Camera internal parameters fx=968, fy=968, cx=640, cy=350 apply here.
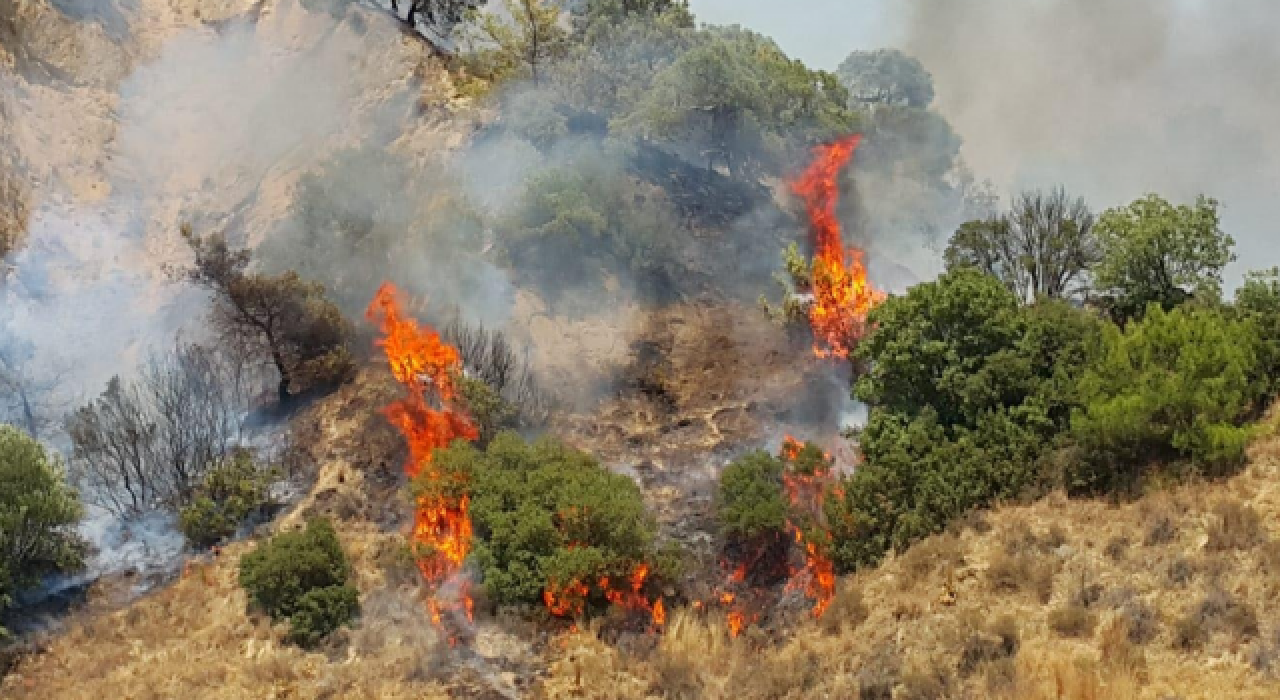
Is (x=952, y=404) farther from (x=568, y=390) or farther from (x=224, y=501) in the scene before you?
(x=224, y=501)

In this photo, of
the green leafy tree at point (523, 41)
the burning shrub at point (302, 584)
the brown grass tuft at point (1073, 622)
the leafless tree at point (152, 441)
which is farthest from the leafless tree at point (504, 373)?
the brown grass tuft at point (1073, 622)

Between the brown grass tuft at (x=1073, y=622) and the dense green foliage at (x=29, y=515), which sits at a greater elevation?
the dense green foliage at (x=29, y=515)

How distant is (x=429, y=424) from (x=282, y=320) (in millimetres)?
7143

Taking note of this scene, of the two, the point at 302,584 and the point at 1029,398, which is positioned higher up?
the point at 1029,398

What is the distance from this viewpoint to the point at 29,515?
82.4 ft

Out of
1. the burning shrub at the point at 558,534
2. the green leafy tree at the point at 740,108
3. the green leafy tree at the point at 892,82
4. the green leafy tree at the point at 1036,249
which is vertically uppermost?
the green leafy tree at the point at 892,82

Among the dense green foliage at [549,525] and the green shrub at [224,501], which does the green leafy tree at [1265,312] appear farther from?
the green shrub at [224,501]

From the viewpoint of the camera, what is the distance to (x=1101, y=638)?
62.2 feet

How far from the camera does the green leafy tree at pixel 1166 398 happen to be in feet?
77.0

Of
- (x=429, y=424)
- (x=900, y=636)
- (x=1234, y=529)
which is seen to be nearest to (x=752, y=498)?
(x=900, y=636)

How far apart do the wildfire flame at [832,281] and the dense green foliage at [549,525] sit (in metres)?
12.3

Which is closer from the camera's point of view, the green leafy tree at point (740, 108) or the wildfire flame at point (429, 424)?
the wildfire flame at point (429, 424)

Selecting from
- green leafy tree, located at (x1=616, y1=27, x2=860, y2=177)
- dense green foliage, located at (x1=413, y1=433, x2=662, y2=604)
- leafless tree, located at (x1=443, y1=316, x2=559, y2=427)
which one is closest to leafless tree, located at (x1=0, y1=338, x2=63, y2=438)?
leafless tree, located at (x1=443, y1=316, x2=559, y2=427)

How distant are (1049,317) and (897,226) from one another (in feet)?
81.7
